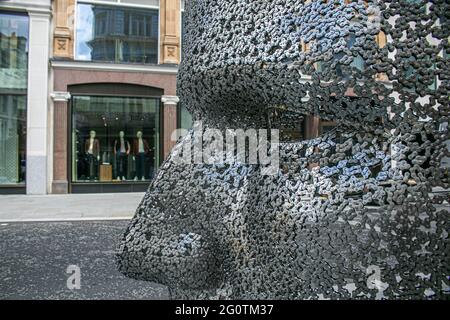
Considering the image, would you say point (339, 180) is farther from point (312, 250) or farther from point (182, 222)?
point (182, 222)

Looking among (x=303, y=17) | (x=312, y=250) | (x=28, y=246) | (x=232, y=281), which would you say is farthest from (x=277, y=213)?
(x=28, y=246)

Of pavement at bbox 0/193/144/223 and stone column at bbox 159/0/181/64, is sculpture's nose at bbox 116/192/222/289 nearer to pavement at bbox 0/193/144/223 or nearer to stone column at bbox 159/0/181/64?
pavement at bbox 0/193/144/223

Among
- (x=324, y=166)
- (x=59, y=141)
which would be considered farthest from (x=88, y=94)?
(x=324, y=166)

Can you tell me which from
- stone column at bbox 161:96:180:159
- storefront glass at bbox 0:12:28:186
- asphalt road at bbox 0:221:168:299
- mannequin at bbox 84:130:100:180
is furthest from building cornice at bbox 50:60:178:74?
asphalt road at bbox 0:221:168:299

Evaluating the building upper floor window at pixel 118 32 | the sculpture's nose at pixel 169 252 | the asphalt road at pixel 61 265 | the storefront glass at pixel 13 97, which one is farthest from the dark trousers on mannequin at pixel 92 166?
the sculpture's nose at pixel 169 252

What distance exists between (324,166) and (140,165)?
14.8 metres

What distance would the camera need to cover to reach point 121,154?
1545 centimetres

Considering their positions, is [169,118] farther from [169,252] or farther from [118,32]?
[169,252]

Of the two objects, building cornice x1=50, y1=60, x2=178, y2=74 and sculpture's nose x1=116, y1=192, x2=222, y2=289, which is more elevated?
building cornice x1=50, y1=60, x2=178, y2=74

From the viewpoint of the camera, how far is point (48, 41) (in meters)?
14.3

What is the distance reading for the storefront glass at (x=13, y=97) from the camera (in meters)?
14.2

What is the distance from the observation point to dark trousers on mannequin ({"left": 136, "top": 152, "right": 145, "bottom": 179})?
1557cm

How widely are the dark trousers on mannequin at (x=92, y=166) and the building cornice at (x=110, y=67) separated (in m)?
3.08

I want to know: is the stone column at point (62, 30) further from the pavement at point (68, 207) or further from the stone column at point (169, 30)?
the pavement at point (68, 207)
